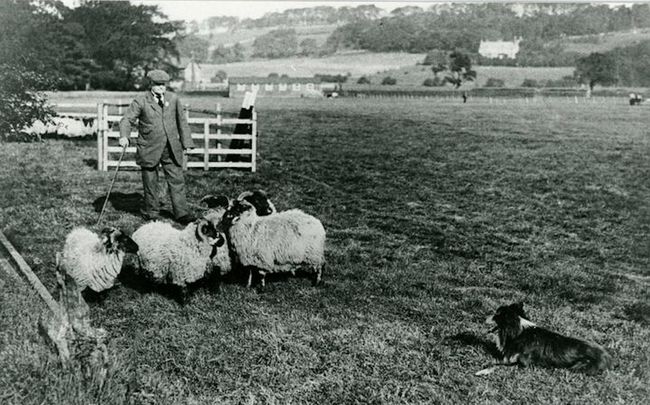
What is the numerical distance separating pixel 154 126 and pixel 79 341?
216 inches

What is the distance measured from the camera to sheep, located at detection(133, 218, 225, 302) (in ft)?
21.7

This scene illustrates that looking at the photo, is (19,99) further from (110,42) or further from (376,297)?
(110,42)

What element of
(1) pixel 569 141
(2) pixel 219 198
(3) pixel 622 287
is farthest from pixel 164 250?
(1) pixel 569 141

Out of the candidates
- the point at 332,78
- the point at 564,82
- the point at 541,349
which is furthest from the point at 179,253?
the point at 332,78

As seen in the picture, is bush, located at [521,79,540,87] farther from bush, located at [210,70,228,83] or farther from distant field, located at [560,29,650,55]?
bush, located at [210,70,228,83]

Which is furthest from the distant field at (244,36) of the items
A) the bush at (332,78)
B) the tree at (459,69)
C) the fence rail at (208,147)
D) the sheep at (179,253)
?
the sheep at (179,253)

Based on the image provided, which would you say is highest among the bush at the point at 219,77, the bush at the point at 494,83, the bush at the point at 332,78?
the bush at the point at 219,77

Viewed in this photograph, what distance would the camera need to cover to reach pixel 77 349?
4.34 m

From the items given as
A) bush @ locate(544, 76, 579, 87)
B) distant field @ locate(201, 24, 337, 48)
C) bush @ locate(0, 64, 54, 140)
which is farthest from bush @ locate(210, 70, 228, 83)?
bush @ locate(0, 64, 54, 140)

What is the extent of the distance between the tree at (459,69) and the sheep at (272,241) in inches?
2355

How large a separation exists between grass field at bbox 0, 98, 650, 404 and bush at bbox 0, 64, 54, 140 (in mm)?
1140

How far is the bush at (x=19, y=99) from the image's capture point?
15.5 metres

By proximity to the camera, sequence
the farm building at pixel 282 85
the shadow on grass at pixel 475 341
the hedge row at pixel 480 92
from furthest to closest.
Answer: the farm building at pixel 282 85
the hedge row at pixel 480 92
the shadow on grass at pixel 475 341

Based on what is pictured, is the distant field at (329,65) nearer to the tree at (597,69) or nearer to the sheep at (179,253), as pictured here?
the tree at (597,69)
